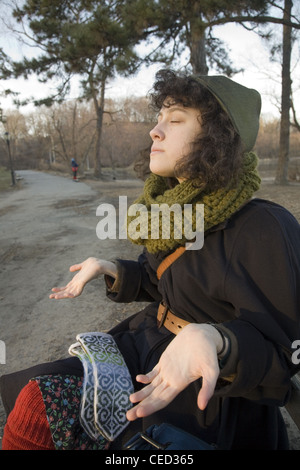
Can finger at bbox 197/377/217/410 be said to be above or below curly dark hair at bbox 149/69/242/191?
below

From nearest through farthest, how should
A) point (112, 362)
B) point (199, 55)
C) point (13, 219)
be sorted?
1. point (112, 362)
2. point (13, 219)
3. point (199, 55)

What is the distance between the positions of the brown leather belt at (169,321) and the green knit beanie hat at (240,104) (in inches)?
28.3

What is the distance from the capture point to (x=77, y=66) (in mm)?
10711

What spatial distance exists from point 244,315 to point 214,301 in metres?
0.16

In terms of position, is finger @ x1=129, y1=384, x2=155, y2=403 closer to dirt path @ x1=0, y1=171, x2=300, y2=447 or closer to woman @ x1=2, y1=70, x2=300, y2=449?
woman @ x1=2, y1=70, x2=300, y2=449

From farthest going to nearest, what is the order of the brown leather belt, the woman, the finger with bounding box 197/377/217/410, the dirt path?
the dirt path → the brown leather belt → the woman → the finger with bounding box 197/377/217/410

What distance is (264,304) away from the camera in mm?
1130

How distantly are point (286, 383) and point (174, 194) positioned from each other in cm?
76

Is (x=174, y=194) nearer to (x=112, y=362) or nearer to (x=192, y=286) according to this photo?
(x=192, y=286)

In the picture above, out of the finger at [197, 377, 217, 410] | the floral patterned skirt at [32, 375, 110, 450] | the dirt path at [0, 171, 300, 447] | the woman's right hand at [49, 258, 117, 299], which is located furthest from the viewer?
the dirt path at [0, 171, 300, 447]

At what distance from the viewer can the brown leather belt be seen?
140cm

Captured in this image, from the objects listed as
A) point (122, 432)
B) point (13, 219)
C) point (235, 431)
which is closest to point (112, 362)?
point (122, 432)
